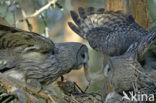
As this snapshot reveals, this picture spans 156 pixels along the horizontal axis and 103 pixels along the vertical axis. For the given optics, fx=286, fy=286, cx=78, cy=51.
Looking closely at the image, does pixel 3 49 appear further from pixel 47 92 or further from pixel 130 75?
pixel 130 75

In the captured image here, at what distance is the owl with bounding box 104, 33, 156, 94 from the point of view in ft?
7.83

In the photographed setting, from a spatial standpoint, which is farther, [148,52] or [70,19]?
[70,19]

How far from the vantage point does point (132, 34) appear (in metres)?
3.02

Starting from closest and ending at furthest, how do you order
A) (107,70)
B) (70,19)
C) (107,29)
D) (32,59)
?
(32,59), (107,70), (107,29), (70,19)

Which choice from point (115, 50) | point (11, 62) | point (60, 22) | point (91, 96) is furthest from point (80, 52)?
point (60, 22)

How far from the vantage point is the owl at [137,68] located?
2387 millimetres

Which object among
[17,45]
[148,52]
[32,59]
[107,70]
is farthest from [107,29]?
[17,45]

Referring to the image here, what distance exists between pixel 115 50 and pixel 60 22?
10.1 ft

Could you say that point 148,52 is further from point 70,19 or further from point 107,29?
point 70,19

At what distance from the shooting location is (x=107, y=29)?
3215mm

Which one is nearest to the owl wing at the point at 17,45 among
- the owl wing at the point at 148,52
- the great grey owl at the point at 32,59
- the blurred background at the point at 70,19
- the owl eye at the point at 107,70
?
the great grey owl at the point at 32,59

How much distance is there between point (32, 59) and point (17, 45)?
0.65 feet

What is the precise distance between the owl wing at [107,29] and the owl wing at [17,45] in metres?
0.78

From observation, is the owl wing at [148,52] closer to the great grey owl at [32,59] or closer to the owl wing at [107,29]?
the owl wing at [107,29]
